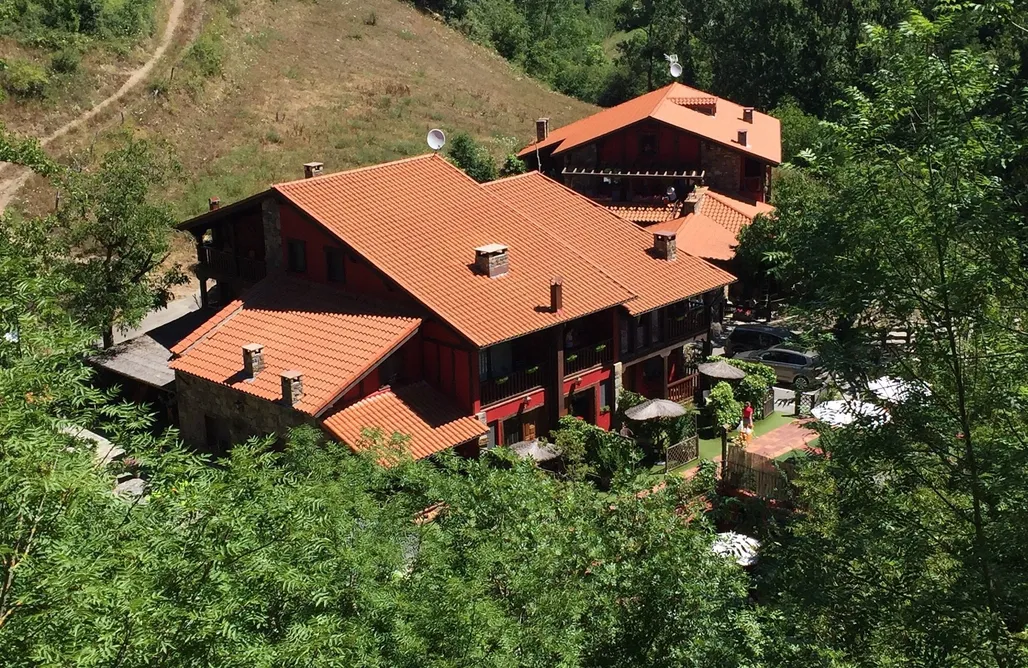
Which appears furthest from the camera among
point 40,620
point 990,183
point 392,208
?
point 392,208

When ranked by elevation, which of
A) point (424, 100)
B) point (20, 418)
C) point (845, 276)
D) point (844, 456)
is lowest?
point (424, 100)

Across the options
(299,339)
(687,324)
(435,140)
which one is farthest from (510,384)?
(435,140)

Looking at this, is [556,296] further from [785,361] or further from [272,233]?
[785,361]

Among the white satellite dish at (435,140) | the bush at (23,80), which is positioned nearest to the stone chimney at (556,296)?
the white satellite dish at (435,140)

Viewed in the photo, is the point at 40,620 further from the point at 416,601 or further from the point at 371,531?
the point at 371,531

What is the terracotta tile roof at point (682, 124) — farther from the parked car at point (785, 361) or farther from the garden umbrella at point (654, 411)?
the garden umbrella at point (654, 411)

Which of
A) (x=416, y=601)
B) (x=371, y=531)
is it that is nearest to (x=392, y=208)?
(x=371, y=531)

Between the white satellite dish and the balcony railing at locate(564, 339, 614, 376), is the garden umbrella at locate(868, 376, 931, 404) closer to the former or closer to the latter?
the balcony railing at locate(564, 339, 614, 376)
